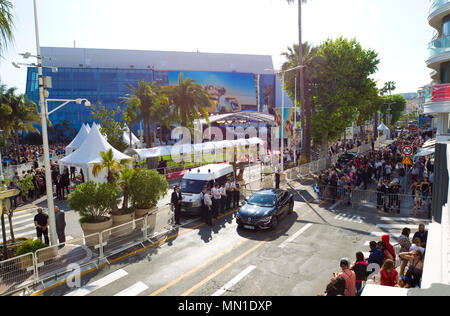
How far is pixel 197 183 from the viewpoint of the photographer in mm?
14797

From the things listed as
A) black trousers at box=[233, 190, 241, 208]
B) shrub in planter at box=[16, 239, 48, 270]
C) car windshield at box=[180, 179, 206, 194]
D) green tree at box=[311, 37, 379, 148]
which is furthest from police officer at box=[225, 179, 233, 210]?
green tree at box=[311, 37, 379, 148]

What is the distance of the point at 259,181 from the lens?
22.1 meters

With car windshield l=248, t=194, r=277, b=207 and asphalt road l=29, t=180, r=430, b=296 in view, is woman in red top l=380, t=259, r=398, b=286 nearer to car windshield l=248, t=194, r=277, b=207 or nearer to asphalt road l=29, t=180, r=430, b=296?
asphalt road l=29, t=180, r=430, b=296

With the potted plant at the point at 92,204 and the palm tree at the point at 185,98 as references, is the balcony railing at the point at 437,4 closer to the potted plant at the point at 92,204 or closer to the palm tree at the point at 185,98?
the palm tree at the point at 185,98

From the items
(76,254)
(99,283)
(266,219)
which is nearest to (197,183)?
(266,219)

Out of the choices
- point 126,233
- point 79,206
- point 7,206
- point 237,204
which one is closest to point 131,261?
point 126,233

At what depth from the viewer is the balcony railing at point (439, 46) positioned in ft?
67.0

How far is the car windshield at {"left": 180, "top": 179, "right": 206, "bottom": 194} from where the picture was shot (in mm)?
14625

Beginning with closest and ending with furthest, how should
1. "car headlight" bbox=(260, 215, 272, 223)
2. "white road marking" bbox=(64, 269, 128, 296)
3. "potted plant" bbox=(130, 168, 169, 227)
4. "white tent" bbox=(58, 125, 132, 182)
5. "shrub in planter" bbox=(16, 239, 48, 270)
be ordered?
"white road marking" bbox=(64, 269, 128, 296) → "shrub in planter" bbox=(16, 239, 48, 270) → "car headlight" bbox=(260, 215, 272, 223) → "potted plant" bbox=(130, 168, 169, 227) → "white tent" bbox=(58, 125, 132, 182)

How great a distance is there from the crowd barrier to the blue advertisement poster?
8016 centimetres

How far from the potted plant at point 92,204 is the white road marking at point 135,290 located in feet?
11.3

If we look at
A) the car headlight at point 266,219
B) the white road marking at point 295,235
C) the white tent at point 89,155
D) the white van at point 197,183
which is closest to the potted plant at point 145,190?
the white van at point 197,183

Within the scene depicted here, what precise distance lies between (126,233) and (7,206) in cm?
374
